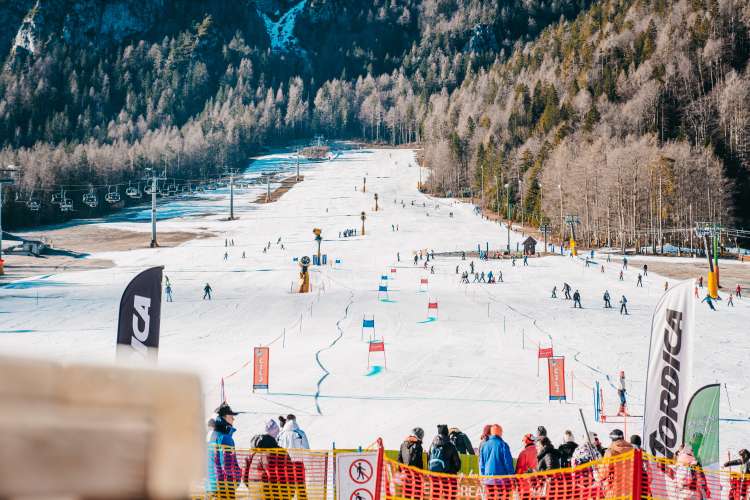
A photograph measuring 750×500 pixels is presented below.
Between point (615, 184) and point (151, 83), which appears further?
point (151, 83)

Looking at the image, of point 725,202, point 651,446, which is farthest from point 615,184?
point 651,446

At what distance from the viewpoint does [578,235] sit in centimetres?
6525

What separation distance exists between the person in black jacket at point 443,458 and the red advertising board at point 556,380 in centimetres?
805

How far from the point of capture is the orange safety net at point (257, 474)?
582cm

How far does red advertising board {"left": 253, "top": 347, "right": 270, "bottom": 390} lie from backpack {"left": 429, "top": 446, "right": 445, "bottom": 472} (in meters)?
8.55

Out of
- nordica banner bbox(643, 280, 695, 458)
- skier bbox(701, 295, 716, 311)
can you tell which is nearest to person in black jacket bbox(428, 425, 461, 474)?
nordica banner bbox(643, 280, 695, 458)

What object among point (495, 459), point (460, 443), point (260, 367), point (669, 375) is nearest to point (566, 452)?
point (460, 443)

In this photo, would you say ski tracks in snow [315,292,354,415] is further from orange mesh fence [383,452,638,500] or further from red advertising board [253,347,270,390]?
orange mesh fence [383,452,638,500]

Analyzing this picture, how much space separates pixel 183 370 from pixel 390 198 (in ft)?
298

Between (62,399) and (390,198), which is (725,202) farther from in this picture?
(62,399)

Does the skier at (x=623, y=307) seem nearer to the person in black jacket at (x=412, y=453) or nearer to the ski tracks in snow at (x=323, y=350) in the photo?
the ski tracks in snow at (x=323, y=350)

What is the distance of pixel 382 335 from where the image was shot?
22938 millimetres

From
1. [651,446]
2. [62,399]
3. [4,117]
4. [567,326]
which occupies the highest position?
[4,117]

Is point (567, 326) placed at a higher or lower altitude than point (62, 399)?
lower
